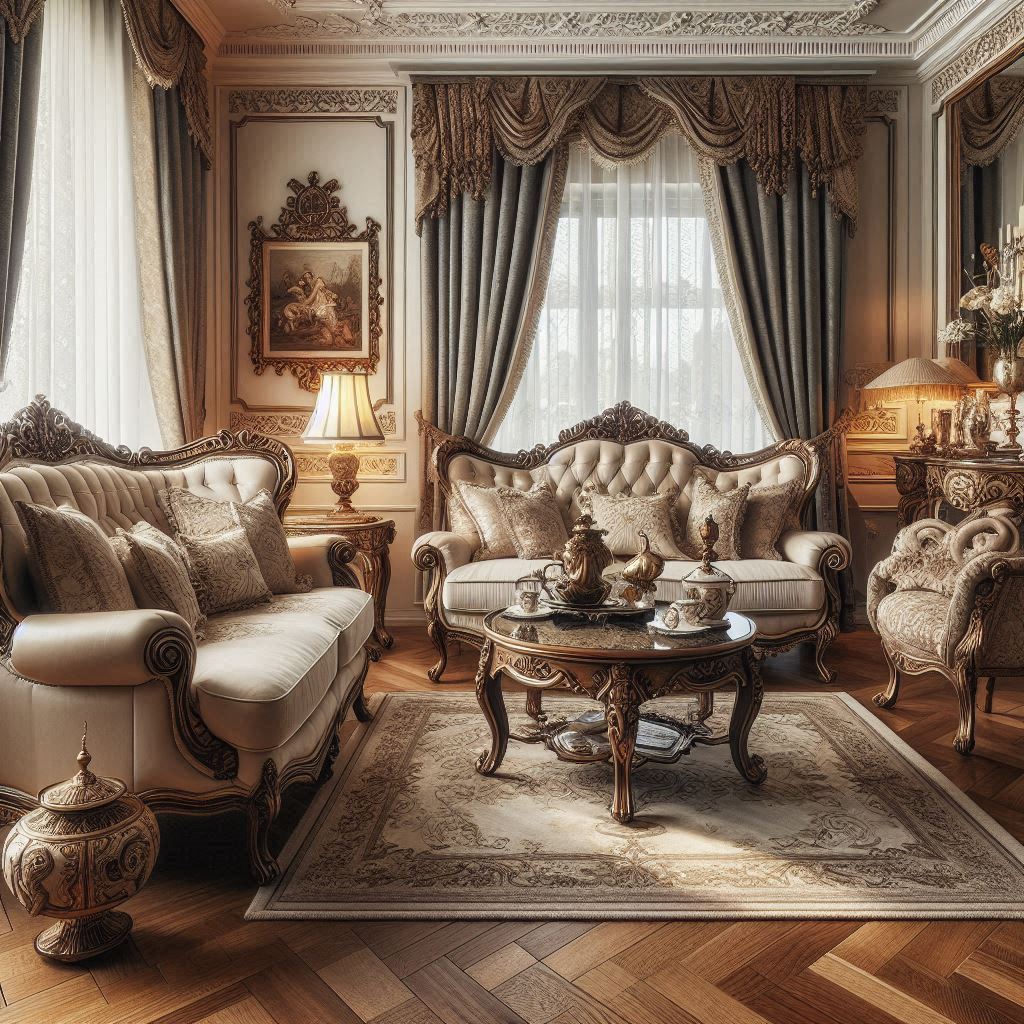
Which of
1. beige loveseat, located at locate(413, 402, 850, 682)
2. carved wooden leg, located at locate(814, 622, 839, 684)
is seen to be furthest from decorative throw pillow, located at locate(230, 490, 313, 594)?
carved wooden leg, located at locate(814, 622, 839, 684)

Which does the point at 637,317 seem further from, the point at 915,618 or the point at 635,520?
the point at 915,618

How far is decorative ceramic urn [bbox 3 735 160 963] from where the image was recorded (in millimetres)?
1526

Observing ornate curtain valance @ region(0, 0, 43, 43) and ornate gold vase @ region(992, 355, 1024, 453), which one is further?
ornate gold vase @ region(992, 355, 1024, 453)

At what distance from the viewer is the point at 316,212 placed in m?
4.52

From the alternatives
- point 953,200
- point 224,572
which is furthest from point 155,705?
point 953,200

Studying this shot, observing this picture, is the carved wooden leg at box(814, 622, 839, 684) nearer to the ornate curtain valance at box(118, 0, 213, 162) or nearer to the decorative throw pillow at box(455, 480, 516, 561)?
the decorative throw pillow at box(455, 480, 516, 561)

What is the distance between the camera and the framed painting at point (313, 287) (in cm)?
452

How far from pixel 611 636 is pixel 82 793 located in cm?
132

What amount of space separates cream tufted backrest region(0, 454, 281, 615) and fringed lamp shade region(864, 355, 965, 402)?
3004mm

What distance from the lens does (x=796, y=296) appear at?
4.40 meters

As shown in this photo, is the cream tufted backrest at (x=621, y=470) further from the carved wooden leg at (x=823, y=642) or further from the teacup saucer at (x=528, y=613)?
the teacup saucer at (x=528, y=613)

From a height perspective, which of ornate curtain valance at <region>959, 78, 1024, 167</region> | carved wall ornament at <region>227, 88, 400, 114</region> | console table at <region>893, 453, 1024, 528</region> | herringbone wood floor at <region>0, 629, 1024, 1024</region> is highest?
carved wall ornament at <region>227, 88, 400, 114</region>

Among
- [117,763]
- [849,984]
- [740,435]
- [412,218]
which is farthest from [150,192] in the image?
[849,984]

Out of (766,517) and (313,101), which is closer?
(766,517)
